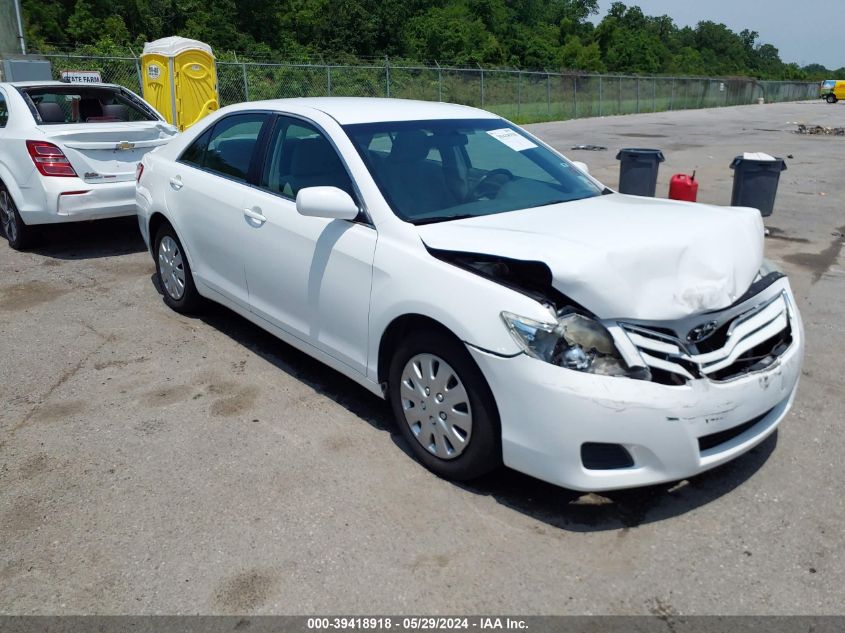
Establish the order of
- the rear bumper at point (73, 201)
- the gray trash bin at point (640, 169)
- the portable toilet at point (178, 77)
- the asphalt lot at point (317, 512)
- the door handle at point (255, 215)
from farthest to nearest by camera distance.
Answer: the portable toilet at point (178, 77)
the gray trash bin at point (640, 169)
the rear bumper at point (73, 201)
the door handle at point (255, 215)
the asphalt lot at point (317, 512)

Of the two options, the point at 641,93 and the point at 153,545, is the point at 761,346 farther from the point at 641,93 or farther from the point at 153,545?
the point at 641,93

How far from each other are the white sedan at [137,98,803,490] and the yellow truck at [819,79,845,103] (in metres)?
69.5

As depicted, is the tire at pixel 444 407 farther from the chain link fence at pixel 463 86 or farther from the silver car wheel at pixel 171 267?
the chain link fence at pixel 463 86

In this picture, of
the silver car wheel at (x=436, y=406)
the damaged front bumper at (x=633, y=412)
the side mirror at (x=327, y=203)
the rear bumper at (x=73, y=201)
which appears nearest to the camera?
the damaged front bumper at (x=633, y=412)

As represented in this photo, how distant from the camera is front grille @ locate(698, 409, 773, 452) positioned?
10.3 ft

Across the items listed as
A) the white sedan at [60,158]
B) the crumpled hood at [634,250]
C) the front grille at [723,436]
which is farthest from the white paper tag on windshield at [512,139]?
the white sedan at [60,158]

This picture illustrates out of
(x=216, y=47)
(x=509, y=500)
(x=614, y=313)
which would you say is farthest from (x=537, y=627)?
(x=216, y=47)

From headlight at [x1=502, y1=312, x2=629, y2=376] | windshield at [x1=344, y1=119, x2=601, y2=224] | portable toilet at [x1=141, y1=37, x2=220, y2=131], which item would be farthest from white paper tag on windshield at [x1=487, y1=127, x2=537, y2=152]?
portable toilet at [x1=141, y1=37, x2=220, y2=131]

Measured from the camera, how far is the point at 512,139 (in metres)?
4.68

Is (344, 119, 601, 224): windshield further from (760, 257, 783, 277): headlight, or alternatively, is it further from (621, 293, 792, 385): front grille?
(621, 293, 792, 385): front grille

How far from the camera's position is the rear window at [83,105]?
744 cm

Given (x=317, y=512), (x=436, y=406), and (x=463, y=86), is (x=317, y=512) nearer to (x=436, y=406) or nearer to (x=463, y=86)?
(x=436, y=406)

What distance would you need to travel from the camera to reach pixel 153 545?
3.09 m

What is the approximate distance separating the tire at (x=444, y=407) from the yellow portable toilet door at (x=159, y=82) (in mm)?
11899
